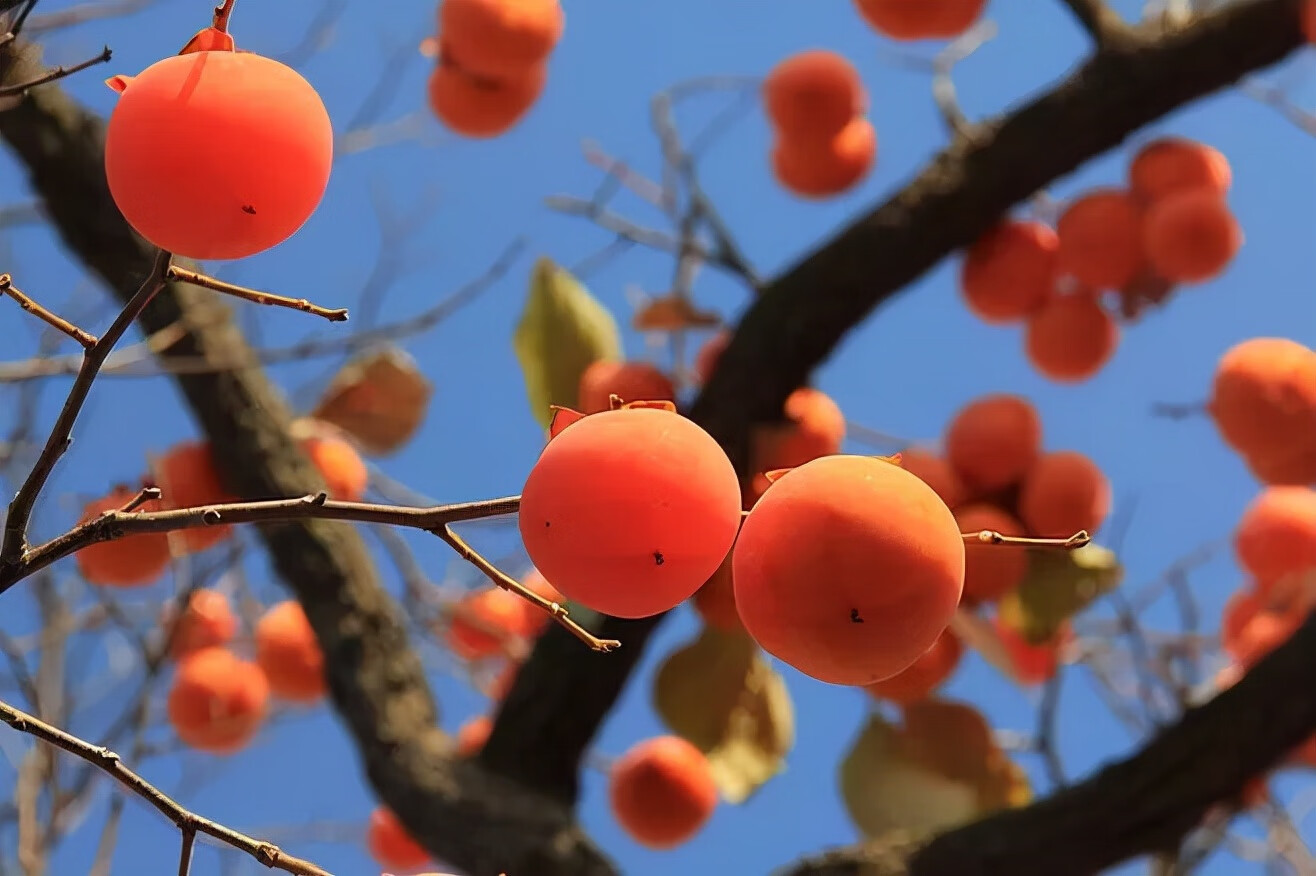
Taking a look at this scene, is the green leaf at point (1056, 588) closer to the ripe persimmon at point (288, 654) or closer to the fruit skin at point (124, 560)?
the fruit skin at point (124, 560)

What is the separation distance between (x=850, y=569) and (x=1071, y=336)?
97cm

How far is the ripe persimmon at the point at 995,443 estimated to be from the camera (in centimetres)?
107

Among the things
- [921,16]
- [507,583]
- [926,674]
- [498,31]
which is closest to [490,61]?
[498,31]

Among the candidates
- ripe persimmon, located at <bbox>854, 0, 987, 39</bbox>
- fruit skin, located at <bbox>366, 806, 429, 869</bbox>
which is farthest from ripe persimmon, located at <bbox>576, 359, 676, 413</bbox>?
fruit skin, located at <bbox>366, 806, 429, 869</bbox>

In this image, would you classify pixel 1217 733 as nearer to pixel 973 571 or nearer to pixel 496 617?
pixel 973 571

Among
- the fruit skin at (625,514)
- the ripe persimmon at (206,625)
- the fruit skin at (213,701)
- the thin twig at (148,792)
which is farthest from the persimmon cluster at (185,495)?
the fruit skin at (625,514)

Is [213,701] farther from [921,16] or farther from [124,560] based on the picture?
[921,16]

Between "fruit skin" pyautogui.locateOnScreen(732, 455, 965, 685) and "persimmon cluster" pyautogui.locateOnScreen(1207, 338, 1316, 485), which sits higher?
"fruit skin" pyautogui.locateOnScreen(732, 455, 965, 685)

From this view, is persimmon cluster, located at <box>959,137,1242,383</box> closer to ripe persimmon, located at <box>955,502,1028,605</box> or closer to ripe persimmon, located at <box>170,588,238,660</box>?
ripe persimmon, located at <box>955,502,1028,605</box>

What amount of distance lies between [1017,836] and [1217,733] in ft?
0.61

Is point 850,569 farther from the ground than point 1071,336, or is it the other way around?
point 850,569

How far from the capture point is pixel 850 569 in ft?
1.12

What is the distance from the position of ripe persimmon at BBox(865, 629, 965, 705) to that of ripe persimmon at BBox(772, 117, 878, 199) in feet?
2.05

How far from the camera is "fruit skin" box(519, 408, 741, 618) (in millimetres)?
351
